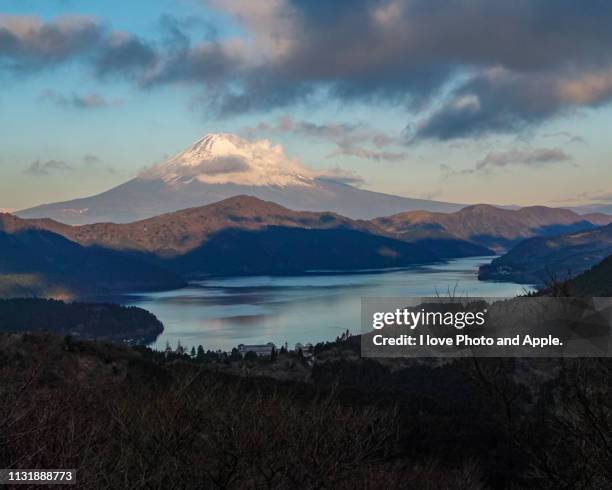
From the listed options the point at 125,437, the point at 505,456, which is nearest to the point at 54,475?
the point at 125,437

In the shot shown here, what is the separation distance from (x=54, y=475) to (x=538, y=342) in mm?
74828

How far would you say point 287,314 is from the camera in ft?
619

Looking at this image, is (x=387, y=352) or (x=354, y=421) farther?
(x=387, y=352)

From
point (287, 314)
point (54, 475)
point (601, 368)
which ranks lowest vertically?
point (287, 314)

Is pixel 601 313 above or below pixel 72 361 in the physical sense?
above

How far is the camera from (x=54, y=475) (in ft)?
31.1

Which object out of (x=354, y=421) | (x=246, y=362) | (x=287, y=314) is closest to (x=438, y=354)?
(x=246, y=362)

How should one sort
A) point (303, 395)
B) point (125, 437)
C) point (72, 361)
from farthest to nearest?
point (303, 395)
point (72, 361)
point (125, 437)

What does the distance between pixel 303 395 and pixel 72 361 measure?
1803 centimetres

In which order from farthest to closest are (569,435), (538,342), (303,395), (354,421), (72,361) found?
(538,342) < (303,395) < (72,361) < (354,421) < (569,435)

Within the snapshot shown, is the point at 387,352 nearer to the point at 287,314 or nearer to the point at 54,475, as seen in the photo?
the point at 54,475

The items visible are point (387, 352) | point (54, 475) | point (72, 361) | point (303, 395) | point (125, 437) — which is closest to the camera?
point (54, 475)

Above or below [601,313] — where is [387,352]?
below

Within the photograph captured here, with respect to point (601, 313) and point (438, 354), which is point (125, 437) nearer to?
point (601, 313)
